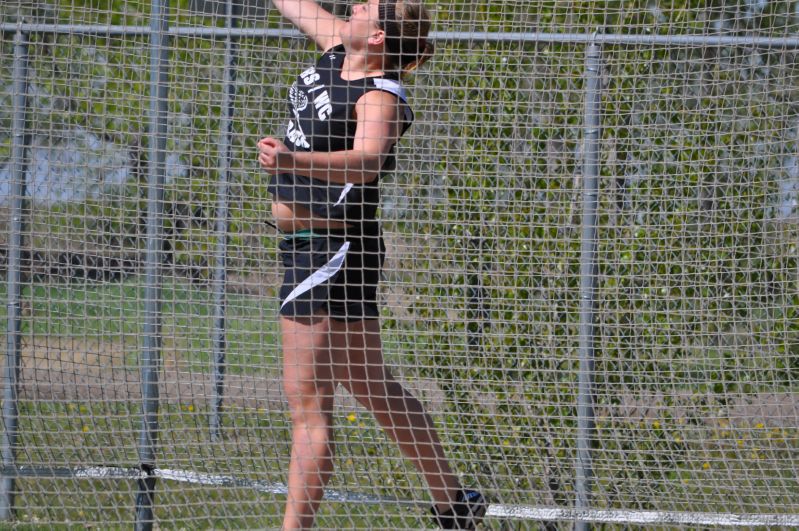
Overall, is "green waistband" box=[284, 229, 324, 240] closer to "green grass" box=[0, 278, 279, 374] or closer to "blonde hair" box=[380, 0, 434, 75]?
"blonde hair" box=[380, 0, 434, 75]

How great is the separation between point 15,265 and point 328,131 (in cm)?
165

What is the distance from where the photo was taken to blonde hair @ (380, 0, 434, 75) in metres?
2.90

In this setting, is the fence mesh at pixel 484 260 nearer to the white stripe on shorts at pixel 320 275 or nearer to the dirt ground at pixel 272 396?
the dirt ground at pixel 272 396

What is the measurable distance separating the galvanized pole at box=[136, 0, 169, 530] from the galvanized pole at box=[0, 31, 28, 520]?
521 mm

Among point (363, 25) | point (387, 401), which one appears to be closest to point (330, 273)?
point (387, 401)

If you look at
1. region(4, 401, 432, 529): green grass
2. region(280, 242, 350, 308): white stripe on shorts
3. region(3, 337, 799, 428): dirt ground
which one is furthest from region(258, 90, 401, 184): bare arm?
region(4, 401, 432, 529): green grass

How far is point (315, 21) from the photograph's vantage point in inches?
124

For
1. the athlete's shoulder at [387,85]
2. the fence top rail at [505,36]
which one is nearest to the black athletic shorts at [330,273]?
the athlete's shoulder at [387,85]

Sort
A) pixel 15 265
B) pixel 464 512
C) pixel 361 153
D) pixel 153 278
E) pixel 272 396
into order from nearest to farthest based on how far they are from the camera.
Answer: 1. pixel 361 153
2. pixel 464 512
3. pixel 153 278
4. pixel 15 265
5. pixel 272 396

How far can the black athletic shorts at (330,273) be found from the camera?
9.32ft

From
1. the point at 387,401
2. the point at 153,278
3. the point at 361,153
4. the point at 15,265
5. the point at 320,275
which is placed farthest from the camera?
the point at 15,265

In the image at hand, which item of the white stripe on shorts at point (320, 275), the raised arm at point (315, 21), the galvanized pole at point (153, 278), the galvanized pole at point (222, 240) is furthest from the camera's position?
the galvanized pole at point (222, 240)

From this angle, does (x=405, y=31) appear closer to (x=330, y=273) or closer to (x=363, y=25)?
(x=363, y=25)

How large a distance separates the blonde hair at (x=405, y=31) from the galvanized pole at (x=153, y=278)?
999 millimetres
